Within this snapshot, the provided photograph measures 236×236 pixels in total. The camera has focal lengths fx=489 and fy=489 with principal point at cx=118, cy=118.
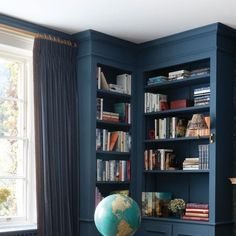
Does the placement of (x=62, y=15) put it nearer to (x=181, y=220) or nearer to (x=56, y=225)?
(x=56, y=225)

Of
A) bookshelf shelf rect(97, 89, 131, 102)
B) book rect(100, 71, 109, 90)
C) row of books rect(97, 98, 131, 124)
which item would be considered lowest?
row of books rect(97, 98, 131, 124)

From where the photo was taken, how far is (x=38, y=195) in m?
4.92

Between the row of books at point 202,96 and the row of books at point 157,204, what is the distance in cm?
113

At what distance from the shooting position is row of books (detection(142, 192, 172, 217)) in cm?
556

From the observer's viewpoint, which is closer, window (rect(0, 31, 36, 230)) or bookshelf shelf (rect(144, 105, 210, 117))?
window (rect(0, 31, 36, 230))

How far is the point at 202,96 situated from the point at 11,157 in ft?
6.93

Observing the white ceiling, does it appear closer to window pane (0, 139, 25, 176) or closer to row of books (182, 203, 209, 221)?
window pane (0, 139, 25, 176)

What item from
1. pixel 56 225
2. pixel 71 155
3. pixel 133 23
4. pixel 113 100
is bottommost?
pixel 56 225

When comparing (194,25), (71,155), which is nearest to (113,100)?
(71,155)

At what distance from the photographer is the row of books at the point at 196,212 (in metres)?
5.02

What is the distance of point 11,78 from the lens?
5.12 meters

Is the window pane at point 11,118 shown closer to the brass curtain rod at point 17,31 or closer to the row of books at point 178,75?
the brass curtain rod at point 17,31

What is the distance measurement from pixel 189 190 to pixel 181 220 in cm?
43

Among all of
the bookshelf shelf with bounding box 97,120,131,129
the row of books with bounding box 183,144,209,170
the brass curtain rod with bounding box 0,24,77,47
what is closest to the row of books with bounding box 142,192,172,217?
the row of books with bounding box 183,144,209,170
